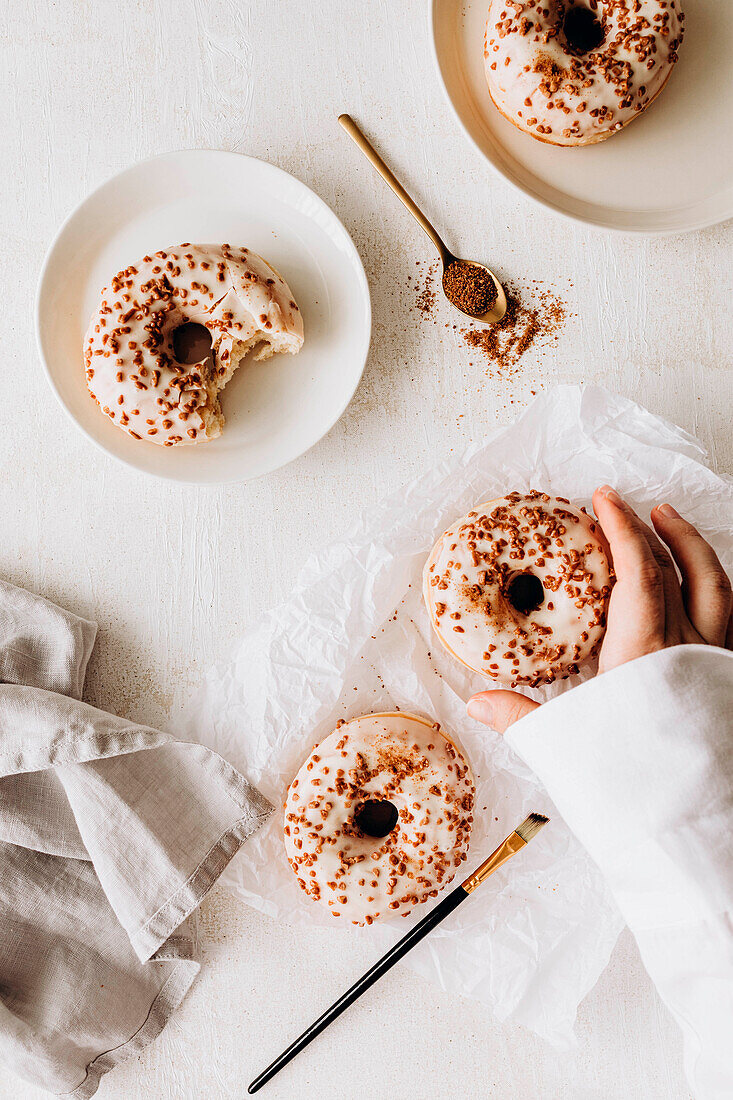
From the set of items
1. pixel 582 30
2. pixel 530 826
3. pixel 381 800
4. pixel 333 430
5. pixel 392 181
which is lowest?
pixel 381 800

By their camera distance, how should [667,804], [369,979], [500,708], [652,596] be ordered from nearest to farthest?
[667,804] → [652,596] → [500,708] → [369,979]

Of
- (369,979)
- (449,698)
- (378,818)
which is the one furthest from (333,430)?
(369,979)

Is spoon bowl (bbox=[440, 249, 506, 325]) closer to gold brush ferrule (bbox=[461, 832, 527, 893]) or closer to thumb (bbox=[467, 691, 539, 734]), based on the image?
thumb (bbox=[467, 691, 539, 734])

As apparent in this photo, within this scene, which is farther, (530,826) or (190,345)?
(190,345)

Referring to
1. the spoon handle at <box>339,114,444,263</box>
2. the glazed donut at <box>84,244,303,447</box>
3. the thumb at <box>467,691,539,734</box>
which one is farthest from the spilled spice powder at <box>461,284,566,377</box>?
the thumb at <box>467,691,539,734</box>

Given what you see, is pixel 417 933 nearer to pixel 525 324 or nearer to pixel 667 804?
pixel 667 804

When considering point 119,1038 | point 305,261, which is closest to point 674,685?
point 305,261
